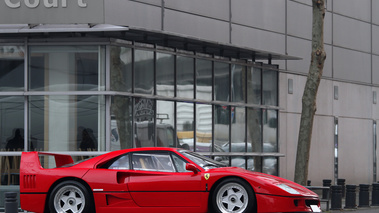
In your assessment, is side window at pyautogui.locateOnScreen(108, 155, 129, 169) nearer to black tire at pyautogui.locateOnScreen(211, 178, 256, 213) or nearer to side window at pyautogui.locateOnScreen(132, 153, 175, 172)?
side window at pyautogui.locateOnScreen(132, 153, 175, 172)

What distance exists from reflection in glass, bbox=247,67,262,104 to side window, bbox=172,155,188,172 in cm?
1032

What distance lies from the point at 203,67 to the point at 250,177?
9147 mm

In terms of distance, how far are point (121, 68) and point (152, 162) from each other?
229 inches

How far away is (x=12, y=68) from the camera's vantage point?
707 inches

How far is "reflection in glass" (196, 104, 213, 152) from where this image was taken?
20844mm

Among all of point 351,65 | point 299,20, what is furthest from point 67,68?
point 351,65

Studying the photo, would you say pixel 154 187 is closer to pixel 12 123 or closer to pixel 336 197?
pixel 12 123

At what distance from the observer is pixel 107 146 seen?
696 inches

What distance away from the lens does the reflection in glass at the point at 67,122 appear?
703 inches

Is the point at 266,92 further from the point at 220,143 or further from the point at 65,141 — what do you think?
the point at 65,141

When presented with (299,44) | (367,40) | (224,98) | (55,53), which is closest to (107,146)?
(55,53)

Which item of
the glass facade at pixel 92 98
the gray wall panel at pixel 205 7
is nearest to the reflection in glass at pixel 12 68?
the glass facade at pixel 92 98

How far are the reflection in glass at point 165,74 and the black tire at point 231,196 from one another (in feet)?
24.7

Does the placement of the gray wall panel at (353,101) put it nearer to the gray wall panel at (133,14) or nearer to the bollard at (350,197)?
the gray wall panel at (133,14)
